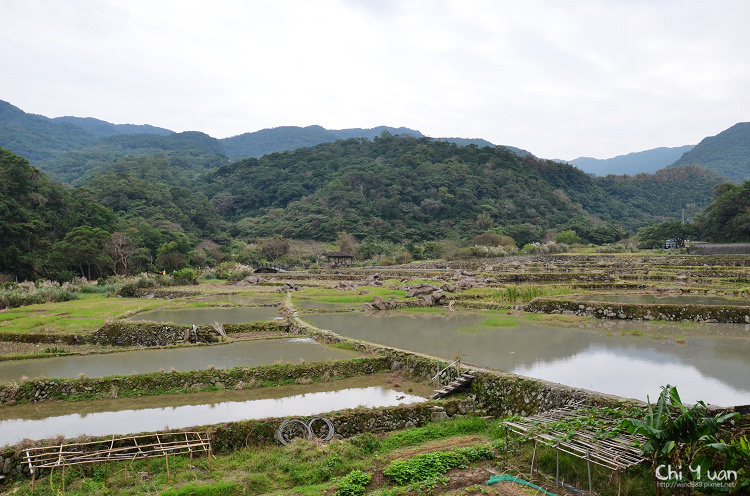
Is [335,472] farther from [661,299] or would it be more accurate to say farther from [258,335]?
[661,299]

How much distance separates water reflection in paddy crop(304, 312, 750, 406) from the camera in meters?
11.0

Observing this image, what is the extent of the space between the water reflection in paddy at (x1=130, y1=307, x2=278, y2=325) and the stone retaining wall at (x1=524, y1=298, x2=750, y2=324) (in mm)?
15142

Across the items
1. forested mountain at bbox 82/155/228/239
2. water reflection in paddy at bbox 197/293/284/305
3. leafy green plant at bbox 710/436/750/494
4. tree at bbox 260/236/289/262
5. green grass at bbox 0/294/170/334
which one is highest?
forested mountain at bbox 82/155/228/239

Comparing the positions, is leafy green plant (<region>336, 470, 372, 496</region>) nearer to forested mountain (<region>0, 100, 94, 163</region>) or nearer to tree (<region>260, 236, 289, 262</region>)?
tree (<region>260, 236, 289, 262</region>)

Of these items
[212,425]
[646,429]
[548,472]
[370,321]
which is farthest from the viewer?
[370,321]

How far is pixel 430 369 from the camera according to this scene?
1305cm

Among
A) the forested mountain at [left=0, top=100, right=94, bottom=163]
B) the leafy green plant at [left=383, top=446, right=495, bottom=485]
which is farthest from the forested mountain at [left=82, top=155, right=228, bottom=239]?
the forested mountain at [left=0, top=100, right=94, bottom=163]

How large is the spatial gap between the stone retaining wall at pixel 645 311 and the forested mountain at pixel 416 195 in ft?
183

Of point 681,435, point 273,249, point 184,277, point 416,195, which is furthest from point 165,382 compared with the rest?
point 416,195

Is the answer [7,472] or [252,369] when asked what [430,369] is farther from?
[7,472]

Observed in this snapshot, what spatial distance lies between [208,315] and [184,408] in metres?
14.4

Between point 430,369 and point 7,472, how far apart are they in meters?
9.88

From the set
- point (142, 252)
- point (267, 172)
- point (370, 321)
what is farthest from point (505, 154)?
point (370, 321)

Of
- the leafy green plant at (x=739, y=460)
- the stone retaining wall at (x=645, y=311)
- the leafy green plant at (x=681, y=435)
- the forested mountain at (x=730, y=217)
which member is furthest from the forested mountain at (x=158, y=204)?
the forested mountain at (x=730, y=217)
